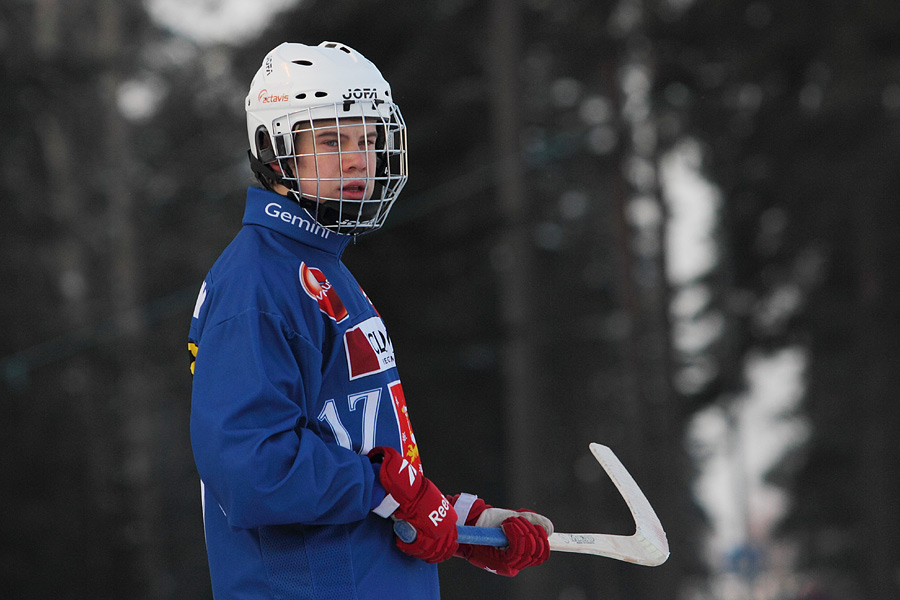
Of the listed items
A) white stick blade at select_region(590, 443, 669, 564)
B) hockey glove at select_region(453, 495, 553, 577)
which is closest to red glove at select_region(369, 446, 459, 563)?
hockey glove at select_region(453, 495, 553, 577)

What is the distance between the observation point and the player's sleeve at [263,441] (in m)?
2.28

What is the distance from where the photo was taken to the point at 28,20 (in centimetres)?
1953

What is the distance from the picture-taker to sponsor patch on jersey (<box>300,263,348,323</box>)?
255 cm

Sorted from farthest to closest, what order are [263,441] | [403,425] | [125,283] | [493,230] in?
1. [125,283]
2. [493,230]
3. [403,425]
4. [263,441]

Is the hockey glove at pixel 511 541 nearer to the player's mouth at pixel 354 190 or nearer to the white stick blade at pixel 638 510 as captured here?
the white stick blade at pixel 638 510

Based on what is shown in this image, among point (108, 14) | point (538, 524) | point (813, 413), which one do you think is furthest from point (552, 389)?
point (538, 524)

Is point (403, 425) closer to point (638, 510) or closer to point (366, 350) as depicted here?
point (366, 350)

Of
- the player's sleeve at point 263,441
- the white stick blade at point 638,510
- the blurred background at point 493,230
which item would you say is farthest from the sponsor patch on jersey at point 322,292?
the blurred background at point 493,230

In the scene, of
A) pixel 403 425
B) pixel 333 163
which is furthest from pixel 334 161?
pixel 403 425

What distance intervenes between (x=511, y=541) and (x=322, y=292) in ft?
2.68

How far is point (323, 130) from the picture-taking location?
2.69m

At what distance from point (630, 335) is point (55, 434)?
27.5ft

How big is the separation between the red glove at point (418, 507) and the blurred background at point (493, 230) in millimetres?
10497

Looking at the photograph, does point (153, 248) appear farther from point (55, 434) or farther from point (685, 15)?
point (685, 15)
